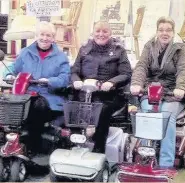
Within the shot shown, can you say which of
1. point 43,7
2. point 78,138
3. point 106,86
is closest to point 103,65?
point 106,86

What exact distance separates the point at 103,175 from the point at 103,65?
1.06m

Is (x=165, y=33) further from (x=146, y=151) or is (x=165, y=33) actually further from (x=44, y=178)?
(x=44, y=178)

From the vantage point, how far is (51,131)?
13.8 ft

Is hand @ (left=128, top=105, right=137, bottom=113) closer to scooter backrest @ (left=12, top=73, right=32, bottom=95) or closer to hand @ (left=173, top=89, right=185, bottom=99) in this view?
hand @ (left=173, top=89, right=185, bottom=99)

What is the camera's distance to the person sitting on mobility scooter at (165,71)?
3975 millimetres

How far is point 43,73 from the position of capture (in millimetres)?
4230

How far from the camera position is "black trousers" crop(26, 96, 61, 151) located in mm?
3980

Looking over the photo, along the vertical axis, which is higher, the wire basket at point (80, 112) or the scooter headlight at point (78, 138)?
the wire basket at point (80, 112)

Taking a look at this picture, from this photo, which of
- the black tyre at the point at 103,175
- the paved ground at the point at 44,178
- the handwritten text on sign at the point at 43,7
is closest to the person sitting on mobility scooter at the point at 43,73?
the paved ground at the point at 44,178

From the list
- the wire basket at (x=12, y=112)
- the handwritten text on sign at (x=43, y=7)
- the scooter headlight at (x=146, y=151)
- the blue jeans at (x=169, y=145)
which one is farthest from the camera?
the handwritten text on sign at (x=43, y=7)

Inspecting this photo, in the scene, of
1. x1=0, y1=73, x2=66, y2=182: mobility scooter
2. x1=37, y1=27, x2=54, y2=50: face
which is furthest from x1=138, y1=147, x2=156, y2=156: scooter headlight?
x1=37, y1=27, x2=54, y2=50: face

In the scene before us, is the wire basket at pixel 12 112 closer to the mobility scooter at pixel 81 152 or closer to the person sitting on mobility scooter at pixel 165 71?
the mobility scooter at pixel 81 152

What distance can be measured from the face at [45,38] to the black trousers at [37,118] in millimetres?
492

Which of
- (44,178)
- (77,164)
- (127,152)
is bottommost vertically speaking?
(44,178)
